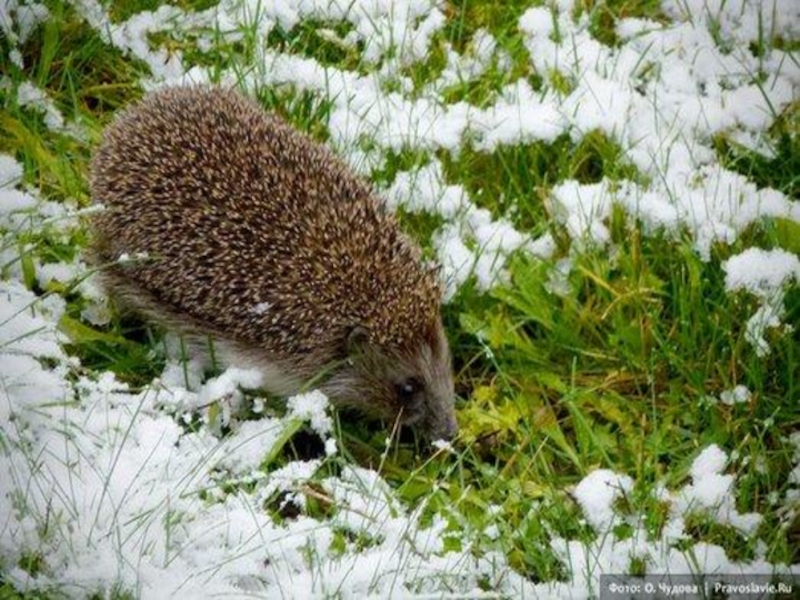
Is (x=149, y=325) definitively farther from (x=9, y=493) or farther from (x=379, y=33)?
(x=379, y=33)

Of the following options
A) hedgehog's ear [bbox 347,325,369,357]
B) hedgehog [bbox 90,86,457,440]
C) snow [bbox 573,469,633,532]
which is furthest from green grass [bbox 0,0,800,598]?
hedgehog's ear [bbox 347,325,369,357]

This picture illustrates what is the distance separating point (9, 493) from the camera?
3.42 m

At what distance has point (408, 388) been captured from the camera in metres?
4.49

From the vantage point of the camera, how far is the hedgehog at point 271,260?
174 inches

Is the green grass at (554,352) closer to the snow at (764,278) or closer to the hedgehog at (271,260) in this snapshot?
the snow at (764,278)

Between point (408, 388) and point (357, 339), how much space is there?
0.88ft

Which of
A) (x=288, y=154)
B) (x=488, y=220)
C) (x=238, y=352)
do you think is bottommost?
(x=238, y=352)

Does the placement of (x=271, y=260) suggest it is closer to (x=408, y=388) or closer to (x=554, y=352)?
(x=408, y=388)

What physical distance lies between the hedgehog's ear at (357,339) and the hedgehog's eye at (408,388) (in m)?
0.20

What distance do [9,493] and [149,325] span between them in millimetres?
1370

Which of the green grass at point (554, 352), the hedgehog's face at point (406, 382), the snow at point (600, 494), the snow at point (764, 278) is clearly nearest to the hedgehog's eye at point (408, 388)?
the hedgehog's face at point (406, 382)

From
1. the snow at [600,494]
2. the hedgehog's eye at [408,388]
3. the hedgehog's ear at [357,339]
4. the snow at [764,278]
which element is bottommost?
the snow at [600,494]

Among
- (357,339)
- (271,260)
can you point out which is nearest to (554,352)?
(357,339)

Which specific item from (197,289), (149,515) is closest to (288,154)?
(197,289)
